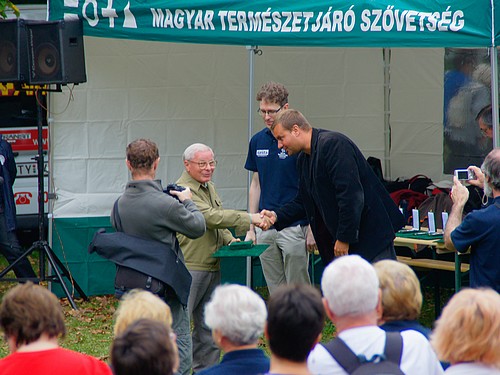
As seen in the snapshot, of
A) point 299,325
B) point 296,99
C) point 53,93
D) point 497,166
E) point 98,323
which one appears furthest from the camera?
point 296,99

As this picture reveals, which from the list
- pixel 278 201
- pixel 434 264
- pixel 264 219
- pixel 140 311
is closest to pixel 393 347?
pixel 140 311

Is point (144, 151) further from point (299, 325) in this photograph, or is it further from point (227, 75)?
point (227, 75)

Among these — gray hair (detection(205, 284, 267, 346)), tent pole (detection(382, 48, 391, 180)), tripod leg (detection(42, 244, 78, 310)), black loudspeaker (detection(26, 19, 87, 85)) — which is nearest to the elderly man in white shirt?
gray hair (detection(205, 284, 267, 346))

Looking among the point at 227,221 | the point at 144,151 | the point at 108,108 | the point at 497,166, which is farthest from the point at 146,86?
the point at 497,166

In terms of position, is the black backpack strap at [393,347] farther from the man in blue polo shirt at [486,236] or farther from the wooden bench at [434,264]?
the wooden bench at [434,264]

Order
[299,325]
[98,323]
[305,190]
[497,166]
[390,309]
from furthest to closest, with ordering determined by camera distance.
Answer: [98,323] → [305,190] → [497,166] → [390,309] → [299,325]

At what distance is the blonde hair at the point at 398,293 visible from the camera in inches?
143

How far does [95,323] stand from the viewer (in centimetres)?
846

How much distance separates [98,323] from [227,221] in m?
2.70

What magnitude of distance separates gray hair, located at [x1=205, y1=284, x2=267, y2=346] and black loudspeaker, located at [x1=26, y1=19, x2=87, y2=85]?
518 cm

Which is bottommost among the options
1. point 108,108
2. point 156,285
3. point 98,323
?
point 98,323

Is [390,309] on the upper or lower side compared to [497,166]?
lower

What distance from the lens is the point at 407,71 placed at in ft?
32.9

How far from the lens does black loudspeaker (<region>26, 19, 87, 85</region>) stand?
806 centimetres
